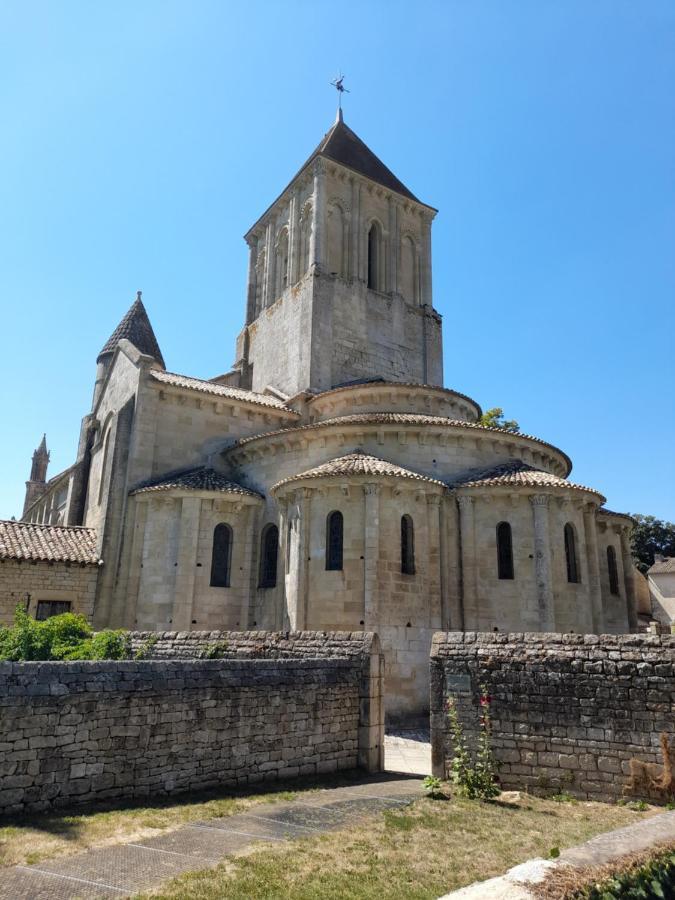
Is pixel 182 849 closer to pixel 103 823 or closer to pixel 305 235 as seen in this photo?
pixel 103 823

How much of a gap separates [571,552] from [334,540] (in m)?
6.98

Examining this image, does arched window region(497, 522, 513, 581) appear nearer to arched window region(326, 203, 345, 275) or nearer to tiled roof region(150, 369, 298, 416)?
tiled roof region(150, 369, 298, 416)

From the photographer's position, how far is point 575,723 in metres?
9.07

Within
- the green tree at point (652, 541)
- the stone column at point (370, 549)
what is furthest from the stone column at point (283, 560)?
the green tree at point (652, 541)

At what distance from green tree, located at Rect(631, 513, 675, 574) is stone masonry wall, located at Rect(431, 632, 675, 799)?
2149 inches

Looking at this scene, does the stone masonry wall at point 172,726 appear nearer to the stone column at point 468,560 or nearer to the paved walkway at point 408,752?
the paved walkway at point 408,752

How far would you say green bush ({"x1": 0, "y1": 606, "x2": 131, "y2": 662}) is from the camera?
13.1m

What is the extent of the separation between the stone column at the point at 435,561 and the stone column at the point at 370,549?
5.65 feet

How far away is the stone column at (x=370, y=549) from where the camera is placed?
16281 millimetres

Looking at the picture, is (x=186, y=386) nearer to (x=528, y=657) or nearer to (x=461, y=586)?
(x=461, y=586)

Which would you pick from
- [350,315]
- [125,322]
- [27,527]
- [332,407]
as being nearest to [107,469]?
[27,527]

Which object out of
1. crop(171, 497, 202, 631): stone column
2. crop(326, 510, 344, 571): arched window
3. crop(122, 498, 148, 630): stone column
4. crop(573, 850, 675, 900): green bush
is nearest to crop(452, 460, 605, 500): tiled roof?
crop(326, 510, 344, 571): arched window

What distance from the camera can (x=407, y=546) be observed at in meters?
17.6

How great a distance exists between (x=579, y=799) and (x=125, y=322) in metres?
33.2
